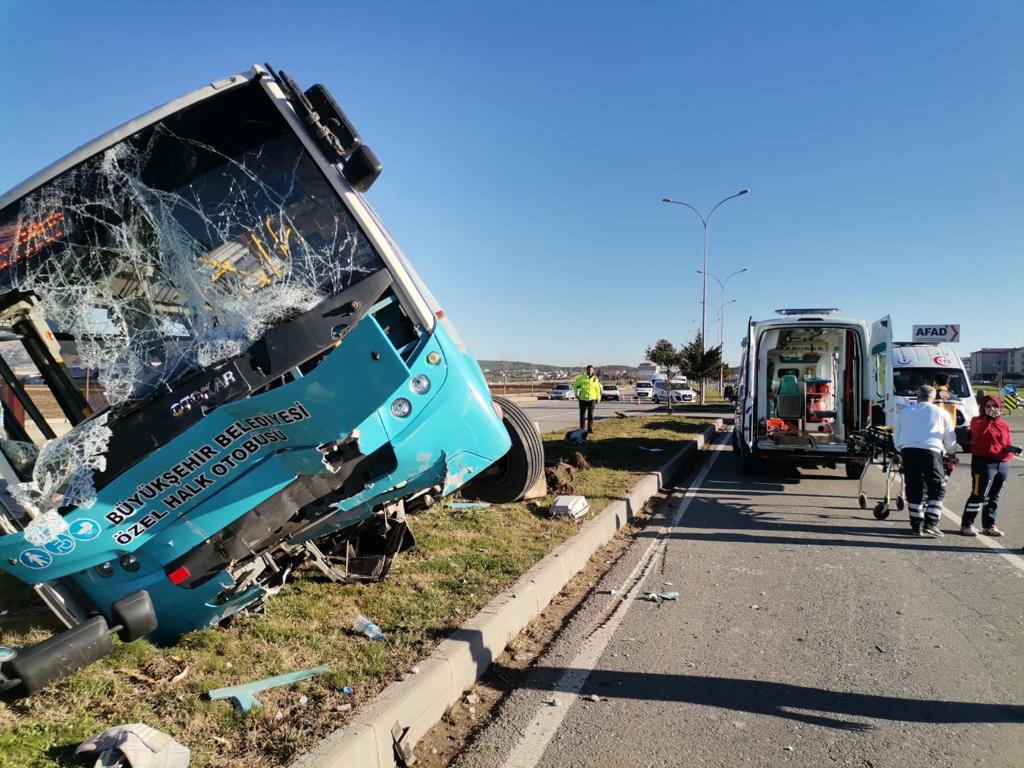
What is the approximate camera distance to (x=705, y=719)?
3.32 metres

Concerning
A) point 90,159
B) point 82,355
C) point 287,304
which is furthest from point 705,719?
point 90,159

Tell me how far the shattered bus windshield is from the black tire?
2.32 metres

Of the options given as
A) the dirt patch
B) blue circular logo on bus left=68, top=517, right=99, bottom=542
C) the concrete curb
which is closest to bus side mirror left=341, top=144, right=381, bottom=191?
blue circular logo on bus left=68, top=517, right=99, bottom=542

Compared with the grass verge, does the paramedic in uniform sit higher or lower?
higher

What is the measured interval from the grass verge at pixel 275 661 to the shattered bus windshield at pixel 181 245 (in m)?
1.44

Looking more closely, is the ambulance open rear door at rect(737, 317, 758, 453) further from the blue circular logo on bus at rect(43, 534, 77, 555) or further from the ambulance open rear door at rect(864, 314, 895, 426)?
the blue circular logo on bus at rect(43, 534, 77, 555)

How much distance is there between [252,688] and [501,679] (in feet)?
4.51

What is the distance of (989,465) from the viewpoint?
705 cm

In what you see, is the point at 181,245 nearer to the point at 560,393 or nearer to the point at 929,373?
the point at 929,373

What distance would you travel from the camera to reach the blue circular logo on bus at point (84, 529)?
330cm

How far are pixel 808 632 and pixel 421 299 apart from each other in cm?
345

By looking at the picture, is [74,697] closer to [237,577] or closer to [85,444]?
[237,577]

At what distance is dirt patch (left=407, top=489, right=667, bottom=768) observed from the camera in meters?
3.12

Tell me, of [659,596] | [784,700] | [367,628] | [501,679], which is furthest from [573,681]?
[659,596]
